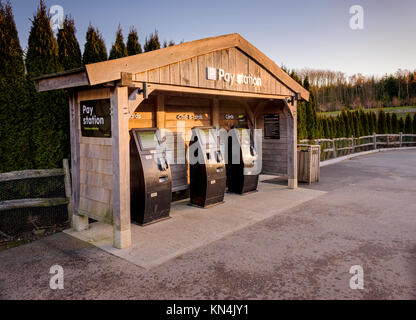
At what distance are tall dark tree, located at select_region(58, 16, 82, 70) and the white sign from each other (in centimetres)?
282

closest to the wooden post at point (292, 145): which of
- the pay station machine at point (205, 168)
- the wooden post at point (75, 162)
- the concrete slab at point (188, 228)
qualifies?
the concrete slab at point (188, 228)

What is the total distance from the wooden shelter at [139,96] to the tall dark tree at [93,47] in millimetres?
1974

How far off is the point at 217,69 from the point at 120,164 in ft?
8.08

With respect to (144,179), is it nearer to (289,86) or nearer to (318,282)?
(318,282)

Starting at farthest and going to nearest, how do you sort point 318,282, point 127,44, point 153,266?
1. point 127,44
2. point 153,266
3. point 318,282

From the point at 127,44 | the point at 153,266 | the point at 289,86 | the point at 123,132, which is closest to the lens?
the point at 153,266

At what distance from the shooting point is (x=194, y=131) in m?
6.30

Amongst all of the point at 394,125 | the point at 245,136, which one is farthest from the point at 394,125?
the point at 245,136

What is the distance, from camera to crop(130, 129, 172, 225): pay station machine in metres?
5.05

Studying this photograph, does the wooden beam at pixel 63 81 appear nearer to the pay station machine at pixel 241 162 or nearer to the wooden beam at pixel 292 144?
the pay station machine at pixel 241 162

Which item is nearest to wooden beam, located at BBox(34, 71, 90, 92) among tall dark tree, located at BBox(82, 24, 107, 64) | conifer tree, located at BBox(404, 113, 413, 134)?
tall dark tree, located at BBox(82, 24, 107, 64)

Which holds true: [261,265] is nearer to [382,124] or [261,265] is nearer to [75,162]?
[75,162]
